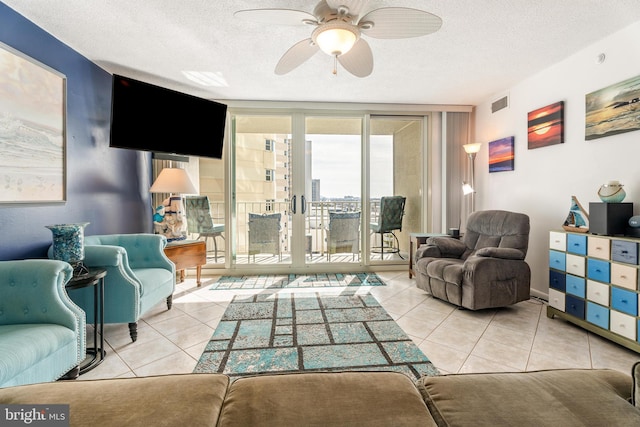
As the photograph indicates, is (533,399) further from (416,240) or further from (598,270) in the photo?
(416,240)

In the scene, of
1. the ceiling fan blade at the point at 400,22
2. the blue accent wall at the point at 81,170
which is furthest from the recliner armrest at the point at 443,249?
the blue accent wall at the point at 81,170

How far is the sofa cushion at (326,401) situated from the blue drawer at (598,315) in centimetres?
231

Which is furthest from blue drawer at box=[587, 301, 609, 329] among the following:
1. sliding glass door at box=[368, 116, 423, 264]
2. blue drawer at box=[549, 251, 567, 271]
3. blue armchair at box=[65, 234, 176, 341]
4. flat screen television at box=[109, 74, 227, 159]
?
flat screen television at box=[109, 74, 227, 159]

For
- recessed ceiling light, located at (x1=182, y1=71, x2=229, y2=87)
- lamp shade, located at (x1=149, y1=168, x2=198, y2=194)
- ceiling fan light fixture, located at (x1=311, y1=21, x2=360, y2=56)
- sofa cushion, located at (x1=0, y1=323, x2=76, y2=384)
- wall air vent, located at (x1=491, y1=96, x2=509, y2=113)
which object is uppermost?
recessed ceiling light, located at (x1=182, y1=71, x2=229, y2=87)

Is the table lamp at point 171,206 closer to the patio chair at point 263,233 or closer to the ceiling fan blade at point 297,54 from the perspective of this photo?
the patio chair at point 263,233

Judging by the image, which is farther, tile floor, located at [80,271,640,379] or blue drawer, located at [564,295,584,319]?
blue drawer, located at [564,295,584,319]

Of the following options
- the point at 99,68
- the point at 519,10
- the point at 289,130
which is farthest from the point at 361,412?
the point at 289,130

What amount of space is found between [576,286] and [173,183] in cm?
410

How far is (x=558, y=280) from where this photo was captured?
268cm

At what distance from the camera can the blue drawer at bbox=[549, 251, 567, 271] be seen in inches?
103

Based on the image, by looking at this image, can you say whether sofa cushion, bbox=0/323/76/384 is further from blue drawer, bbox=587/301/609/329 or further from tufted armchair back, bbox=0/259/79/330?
blue drawer, bbox=587/301/609/329

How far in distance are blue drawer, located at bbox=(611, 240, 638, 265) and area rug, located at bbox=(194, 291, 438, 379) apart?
155 centimetres

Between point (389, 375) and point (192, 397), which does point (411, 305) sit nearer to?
point (389, 375)

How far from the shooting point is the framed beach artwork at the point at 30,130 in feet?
6.67
